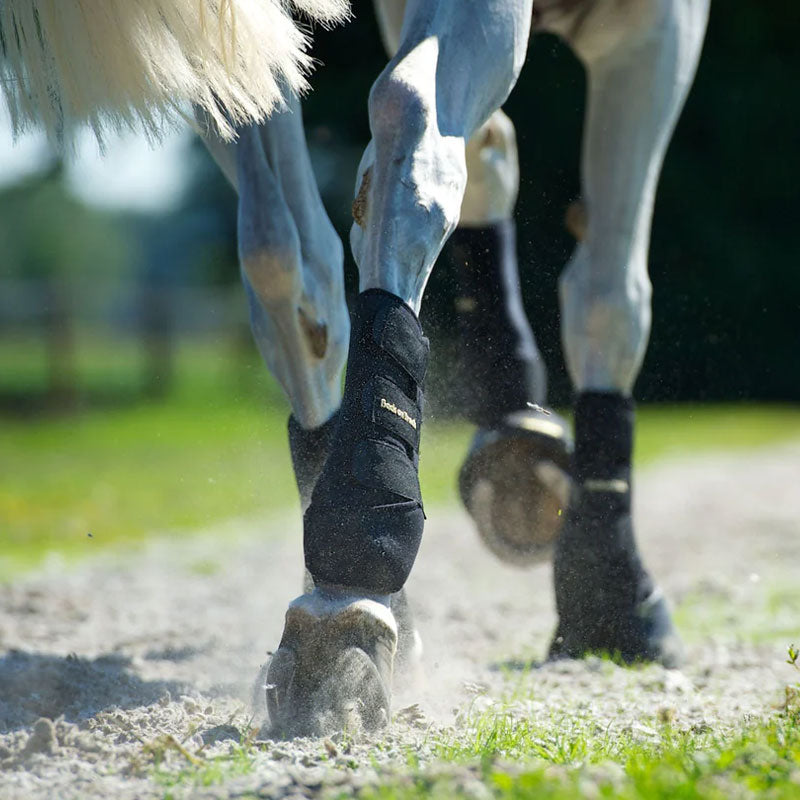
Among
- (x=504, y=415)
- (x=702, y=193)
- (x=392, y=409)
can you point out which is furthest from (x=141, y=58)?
(x=702, y=193)

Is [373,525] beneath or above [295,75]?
beneath

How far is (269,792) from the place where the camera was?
5.04 ft

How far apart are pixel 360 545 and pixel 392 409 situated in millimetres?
227

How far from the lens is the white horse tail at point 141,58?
Result: 1960 millimetres

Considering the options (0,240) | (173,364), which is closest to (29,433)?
(173,364)

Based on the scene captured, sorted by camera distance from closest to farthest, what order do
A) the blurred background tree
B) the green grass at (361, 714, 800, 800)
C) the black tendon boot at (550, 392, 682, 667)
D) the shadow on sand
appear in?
the green grass at (361, 714, 800, 800) < the shadow on sand < the black tendon boot at (550, 392, 682, 667) < the blurred background tree

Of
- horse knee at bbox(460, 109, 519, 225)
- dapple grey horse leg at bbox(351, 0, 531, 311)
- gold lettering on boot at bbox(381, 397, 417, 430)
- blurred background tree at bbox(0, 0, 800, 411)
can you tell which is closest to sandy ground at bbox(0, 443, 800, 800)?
gold lettering on boot at bbox(381, 397, 417, 430)

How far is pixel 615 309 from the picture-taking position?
302 centimetres

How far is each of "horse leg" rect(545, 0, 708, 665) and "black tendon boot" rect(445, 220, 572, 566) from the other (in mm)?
138

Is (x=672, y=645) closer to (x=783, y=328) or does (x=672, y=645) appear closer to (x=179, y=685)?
(x=179, y=685)

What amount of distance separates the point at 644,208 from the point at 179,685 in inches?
64.2

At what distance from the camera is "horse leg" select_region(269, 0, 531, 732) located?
185 cm

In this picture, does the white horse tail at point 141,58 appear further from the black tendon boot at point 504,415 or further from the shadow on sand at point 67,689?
the black tendon boot at point 504,415

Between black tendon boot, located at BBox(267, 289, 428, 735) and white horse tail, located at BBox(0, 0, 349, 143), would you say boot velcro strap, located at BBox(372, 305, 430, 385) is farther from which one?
white horse tail, located at BBox(0, 0, 349, 143)
